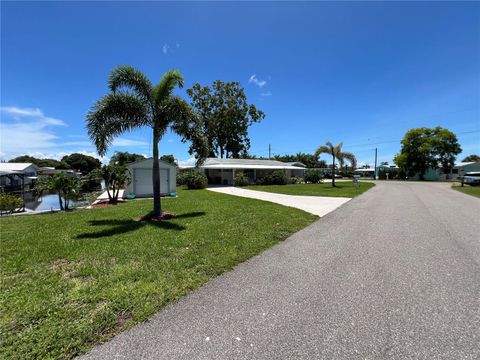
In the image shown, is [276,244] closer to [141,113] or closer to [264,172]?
[141,113]

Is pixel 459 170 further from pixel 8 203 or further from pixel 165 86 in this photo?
pixel 8 203

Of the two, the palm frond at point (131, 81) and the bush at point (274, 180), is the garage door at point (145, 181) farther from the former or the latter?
the bush at point (274, 180)

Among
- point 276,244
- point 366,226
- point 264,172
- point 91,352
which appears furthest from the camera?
point 264,172

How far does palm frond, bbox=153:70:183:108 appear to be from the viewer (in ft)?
29.1

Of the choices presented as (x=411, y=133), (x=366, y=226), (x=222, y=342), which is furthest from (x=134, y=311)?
(x=411, y=133)

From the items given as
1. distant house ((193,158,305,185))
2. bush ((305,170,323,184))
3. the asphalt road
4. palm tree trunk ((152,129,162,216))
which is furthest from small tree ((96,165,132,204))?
bush ((305,170,323,184))

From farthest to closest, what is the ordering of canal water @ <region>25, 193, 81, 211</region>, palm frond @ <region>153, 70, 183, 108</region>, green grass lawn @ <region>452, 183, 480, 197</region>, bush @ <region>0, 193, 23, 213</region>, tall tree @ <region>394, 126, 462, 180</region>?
tall tree @ <region>394, 126, 462, 180</region> → green grass lawn @ <region>452, 183, 480, 197</region> → canal water @ <region>25, 193, 81, 211</region> → bush @ <region>0, 193, 23, 213</region> → palm frond @ <region>153, 70, 183, 108</region>

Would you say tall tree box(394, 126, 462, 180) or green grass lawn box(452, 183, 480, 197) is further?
tall tree box(394, 126, 462, 180)

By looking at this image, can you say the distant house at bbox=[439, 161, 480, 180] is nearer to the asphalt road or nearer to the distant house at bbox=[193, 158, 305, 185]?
the distant house at bbox=[193, 158, 305, 185]

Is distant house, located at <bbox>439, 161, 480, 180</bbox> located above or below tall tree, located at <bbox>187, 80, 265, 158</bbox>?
below

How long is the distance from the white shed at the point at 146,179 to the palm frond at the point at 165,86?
304 inches

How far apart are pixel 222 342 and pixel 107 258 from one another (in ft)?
10.8

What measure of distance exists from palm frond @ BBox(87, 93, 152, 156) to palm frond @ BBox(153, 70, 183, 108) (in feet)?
1.74

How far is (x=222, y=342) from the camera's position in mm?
2381
